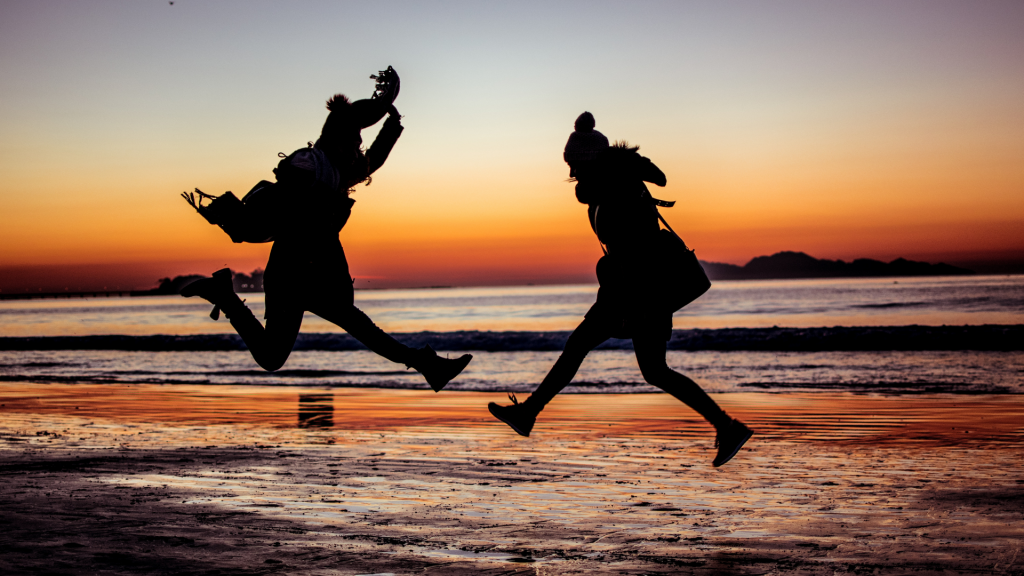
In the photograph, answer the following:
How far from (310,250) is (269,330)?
485 mm

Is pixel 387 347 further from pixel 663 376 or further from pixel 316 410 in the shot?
pixel 316 410

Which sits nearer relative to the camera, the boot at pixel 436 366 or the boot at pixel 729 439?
the boot at pixel 436 366

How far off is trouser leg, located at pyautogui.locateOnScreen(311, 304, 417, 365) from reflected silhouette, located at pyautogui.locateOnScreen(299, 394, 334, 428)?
571cm

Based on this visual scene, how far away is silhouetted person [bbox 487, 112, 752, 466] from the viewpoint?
13.9ft

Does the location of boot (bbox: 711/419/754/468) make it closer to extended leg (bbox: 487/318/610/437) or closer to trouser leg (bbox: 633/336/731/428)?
trouser leg (bbox: 633/336/731/428)

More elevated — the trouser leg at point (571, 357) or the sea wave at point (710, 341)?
the trouser leg at point (571, 357)

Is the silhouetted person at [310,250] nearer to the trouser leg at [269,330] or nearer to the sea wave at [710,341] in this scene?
the trouser leg at [269,330]

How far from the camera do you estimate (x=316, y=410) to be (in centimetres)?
1167

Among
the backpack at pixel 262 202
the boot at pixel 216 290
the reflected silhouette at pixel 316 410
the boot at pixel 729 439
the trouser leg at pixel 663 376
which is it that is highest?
the backpack at pixel 262 202

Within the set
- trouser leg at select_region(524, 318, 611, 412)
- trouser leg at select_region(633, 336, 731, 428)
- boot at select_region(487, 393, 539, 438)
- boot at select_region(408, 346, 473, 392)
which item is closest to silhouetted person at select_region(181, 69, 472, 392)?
boot at select_region(408, 346, 473, 392)

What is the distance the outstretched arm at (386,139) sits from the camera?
4.67 m

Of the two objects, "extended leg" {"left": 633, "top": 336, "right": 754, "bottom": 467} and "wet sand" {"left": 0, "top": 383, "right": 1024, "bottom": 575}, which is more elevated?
"extended leg" {"left": 633, "top": 336, "right": 754, "bottom": 467}

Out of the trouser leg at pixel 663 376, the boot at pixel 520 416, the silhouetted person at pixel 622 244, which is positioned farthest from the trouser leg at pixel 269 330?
the trouser leg at pixel 663 376

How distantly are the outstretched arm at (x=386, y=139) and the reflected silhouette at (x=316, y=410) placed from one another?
603cm
